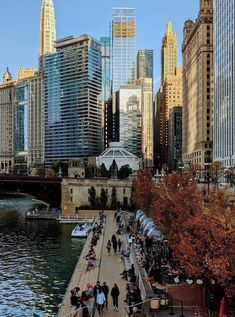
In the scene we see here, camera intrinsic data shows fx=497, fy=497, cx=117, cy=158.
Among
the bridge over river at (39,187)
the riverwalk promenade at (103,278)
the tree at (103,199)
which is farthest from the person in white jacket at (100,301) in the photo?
the bridge over river at (39,187)

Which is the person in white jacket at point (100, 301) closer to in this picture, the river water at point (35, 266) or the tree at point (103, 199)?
the river water at point (35, 266)

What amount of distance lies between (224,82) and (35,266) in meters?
109

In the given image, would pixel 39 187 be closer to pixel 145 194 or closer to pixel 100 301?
pixel 145 194

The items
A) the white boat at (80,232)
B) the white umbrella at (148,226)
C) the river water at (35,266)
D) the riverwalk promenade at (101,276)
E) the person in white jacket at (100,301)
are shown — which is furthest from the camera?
the white boat at (80,232)

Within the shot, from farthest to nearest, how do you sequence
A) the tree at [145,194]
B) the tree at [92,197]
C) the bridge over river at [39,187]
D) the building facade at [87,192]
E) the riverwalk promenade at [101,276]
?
the bridge over river at [39,187]
the building facade at [87,192]
the tree at [92,197]
the tree at [145,194]
the riverwalk promenade at [101,276]

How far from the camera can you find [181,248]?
2964cm

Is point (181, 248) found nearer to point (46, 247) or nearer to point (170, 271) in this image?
point (170, 271)

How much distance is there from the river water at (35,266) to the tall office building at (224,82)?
69.5 metres

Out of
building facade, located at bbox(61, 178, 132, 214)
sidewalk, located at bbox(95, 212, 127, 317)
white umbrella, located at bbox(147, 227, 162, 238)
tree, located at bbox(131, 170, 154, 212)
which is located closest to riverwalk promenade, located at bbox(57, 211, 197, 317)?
sidewalk, located at bbox(95, 212, 127, 317)

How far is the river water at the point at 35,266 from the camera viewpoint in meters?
39.8

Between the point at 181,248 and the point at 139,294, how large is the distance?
511cm

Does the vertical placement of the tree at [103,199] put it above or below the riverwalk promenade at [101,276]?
above

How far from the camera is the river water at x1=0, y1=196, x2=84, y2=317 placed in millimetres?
39781

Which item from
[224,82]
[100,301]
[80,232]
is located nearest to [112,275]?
[100,301]
